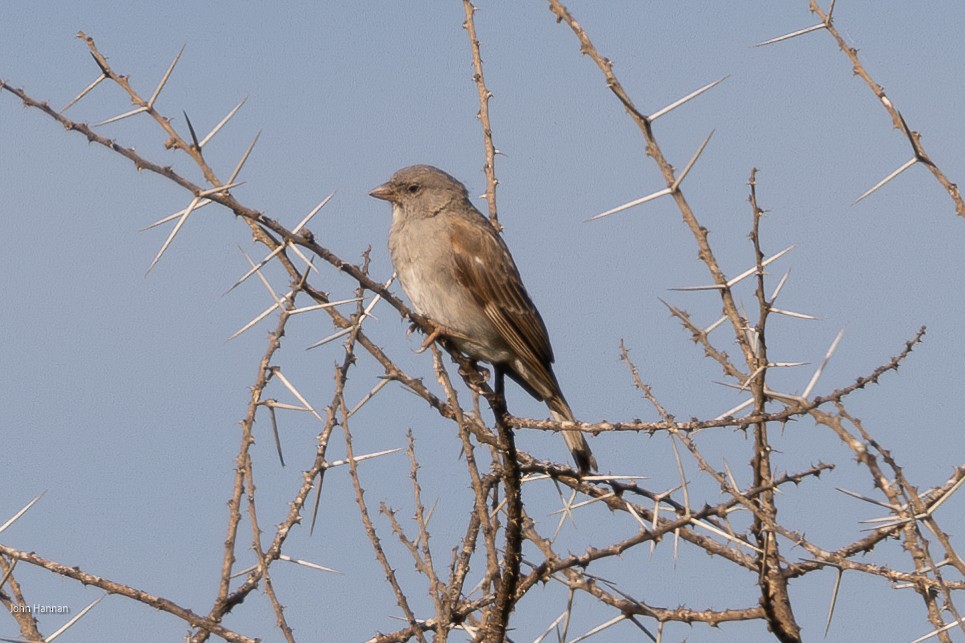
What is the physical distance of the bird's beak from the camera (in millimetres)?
8594

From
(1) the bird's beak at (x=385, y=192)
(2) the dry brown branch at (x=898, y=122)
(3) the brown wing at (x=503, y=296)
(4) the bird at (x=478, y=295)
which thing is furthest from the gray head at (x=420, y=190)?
(2) the dry brown branch at (x=898, y=122)

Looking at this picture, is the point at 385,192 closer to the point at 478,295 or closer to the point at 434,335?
the point at 478,295

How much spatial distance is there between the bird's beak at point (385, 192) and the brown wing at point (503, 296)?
0.71 metres

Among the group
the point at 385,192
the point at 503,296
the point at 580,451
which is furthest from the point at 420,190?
the point at 580,451

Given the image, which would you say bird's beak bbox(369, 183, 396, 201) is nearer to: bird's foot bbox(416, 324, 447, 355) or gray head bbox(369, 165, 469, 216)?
gray head bbox(369, 165, 469, 216)

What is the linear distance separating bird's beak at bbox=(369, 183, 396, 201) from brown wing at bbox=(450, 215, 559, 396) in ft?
2.33

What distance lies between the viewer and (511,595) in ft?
14.9

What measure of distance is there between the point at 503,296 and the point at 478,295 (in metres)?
0.21

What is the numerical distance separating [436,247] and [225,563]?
3781 millimetres

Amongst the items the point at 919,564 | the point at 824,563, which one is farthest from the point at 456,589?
the point at 919,564

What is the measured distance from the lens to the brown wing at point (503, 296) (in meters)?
7.66

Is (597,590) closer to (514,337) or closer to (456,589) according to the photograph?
(456,589)

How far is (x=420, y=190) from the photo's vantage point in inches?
335

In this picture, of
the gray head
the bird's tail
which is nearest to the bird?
the gray head
